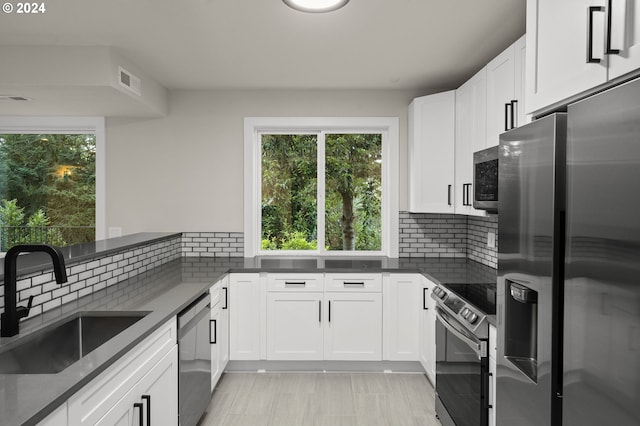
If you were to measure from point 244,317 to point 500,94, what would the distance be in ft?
8.07

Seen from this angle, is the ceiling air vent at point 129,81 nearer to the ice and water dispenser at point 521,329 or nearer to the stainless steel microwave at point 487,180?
the stainless steel microwave at point 487,180

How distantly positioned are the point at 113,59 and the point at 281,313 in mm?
2216

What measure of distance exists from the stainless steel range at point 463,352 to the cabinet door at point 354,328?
2.56ft

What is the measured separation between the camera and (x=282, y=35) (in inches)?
107

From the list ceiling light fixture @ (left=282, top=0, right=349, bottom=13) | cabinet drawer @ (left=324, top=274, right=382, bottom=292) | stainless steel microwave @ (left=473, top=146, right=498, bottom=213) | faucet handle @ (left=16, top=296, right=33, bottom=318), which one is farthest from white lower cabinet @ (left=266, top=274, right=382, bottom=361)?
ceiling light fixture @ (left=282, top=0, right=349, bottom=13)

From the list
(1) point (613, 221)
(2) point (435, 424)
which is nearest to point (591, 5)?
(1) point (613, 221)

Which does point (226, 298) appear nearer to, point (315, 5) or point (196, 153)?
point (196, 153)

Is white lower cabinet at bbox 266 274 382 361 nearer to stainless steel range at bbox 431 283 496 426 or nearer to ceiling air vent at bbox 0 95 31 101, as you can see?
stainless steel range at bbox 431 283 496 426

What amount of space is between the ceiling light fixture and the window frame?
2620mm

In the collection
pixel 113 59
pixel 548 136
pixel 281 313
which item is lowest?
pixel 281 313

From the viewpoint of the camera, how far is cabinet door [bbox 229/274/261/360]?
3490 mm

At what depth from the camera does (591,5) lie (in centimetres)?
115

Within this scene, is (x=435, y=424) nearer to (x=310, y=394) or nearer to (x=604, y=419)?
(x=310, y=394)

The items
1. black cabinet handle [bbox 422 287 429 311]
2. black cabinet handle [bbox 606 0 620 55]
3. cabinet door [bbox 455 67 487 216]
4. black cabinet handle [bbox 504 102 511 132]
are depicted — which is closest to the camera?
black cabinet handle [bbox 606 0 620 55]
